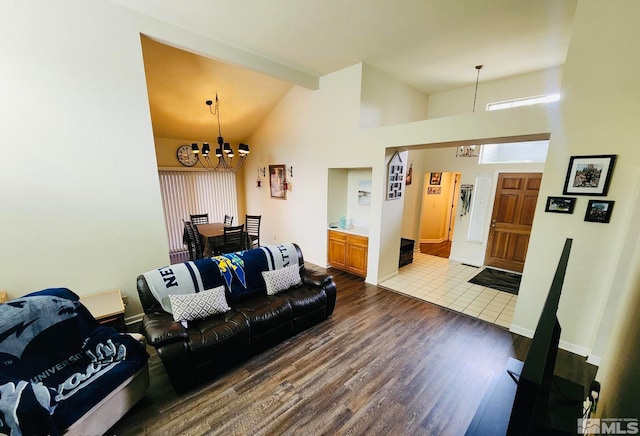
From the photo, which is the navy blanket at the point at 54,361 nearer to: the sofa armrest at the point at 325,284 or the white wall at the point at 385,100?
the sofa armrest at the point at 325,284

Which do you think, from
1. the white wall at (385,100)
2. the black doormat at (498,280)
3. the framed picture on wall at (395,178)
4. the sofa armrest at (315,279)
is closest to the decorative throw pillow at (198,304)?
the sofa armrest at (315,279)

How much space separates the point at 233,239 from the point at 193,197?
2585 millimetres

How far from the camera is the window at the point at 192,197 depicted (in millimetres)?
6066

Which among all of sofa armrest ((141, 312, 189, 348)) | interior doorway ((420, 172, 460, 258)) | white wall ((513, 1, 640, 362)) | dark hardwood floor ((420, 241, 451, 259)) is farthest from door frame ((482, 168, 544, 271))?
sofa armrest ((141, 312, 189, 348))

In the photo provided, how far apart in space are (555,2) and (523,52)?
46.3 inches

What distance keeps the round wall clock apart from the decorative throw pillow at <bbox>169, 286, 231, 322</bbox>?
15.6 feet

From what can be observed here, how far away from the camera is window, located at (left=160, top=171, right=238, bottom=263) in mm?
6066

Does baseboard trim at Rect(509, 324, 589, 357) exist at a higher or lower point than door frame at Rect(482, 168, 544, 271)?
lower

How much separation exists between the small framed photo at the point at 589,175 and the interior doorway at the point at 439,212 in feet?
13.9

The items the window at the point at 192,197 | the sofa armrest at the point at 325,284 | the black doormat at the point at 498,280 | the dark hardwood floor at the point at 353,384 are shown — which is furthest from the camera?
the window at the point at 192,197

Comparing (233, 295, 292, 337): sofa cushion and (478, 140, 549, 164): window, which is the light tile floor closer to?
(233, 295, 292, 337): sofa cushion

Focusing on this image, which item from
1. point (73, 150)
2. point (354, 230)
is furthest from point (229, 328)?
point (354, 230)

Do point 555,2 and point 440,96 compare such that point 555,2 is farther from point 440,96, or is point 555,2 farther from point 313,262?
point 313,262

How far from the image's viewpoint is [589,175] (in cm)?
251
